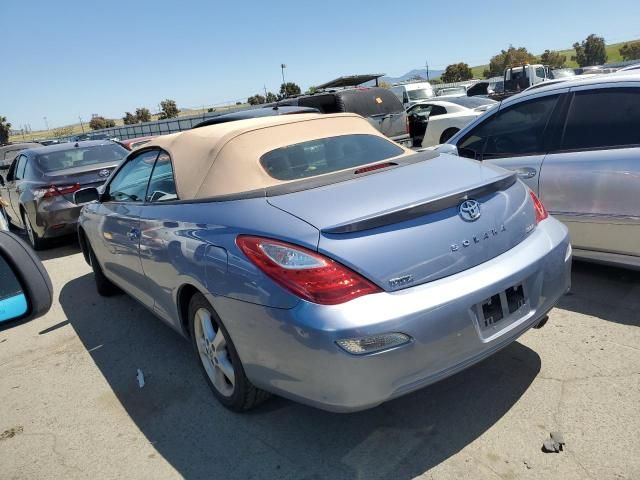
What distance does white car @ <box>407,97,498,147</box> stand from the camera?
1208cm

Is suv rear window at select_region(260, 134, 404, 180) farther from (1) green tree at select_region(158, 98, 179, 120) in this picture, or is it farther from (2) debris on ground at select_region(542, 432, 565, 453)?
(1) green tree at select_region(158, 98, 179, 120)

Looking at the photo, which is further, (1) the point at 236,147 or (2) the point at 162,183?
(2) the point at 162,183

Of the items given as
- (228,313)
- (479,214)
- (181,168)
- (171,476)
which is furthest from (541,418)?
(181,168)

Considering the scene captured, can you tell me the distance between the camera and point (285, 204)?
2539 mm

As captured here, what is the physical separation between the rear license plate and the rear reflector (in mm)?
435

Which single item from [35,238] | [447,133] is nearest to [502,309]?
[35,238]

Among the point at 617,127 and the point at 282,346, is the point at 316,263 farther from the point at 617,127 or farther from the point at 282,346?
the point at 617,127

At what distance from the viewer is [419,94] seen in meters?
25.2

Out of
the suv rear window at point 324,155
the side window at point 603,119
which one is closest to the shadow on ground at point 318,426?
the suv rear window at point 324,155

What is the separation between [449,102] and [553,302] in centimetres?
1157

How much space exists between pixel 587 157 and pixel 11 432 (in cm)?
426

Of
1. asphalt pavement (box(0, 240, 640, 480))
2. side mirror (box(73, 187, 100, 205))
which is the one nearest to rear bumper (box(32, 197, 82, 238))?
side mirror (box(73, 187, 100, 205))

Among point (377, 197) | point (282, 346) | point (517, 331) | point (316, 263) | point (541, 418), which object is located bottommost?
point (541, 418)

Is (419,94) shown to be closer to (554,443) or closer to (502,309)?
(502,309)
